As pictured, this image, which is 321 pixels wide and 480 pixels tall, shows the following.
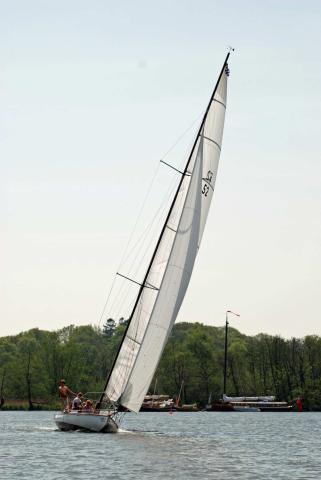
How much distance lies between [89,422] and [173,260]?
1106 centimetres

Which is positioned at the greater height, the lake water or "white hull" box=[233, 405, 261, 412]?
"white hull" box=[233, 405, 261, 412]

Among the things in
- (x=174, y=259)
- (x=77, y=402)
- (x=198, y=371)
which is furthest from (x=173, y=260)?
(x=198, y=371)

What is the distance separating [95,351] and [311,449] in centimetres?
13243

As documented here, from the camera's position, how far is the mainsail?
51.1 metres

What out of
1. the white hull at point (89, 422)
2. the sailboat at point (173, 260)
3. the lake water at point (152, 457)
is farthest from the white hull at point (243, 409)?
the sailboat at point (173, 260)

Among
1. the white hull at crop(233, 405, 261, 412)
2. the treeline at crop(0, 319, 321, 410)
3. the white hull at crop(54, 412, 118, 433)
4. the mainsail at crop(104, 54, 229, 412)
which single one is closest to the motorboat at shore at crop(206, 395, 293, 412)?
the white hull at crop(233, 405, 261, 412)

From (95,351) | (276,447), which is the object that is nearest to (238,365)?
(95,351)

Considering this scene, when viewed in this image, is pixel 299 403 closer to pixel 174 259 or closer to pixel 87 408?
pixel 87 408

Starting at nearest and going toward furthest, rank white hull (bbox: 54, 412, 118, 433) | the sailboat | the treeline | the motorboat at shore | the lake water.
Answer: the lake water
the sailboat
white hull (bbox: 54, 412, 118, 433)
the motorboat at shore
the treeline

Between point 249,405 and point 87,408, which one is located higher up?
point 249,405

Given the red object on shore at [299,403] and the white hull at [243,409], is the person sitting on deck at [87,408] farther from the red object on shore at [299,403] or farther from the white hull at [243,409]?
the red object on shore at [299,403]

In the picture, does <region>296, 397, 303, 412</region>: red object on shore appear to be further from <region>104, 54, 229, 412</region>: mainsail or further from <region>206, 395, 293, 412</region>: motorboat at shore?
<region>104, 54, 229, 412</region>: mainsail

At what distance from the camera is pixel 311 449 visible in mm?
55250

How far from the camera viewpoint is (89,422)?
55750 millimetres
